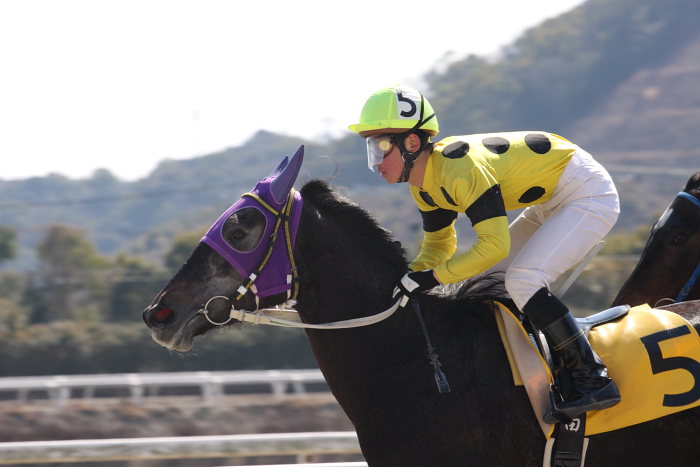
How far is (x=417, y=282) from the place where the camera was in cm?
406

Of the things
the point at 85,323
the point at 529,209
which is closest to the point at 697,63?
the point at 85,323

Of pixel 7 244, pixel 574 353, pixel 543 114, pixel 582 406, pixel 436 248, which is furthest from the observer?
pixel 543 114

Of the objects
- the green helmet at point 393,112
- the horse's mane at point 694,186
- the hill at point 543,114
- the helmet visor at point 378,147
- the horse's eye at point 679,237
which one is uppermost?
the green helmet at point 393,112

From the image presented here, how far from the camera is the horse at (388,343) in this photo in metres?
3.89

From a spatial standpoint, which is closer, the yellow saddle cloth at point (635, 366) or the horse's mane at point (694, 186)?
the yellow saddle cloth at point (635, 366)

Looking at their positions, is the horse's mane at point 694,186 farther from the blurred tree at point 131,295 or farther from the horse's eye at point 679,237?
the blurred tree at point 131,295

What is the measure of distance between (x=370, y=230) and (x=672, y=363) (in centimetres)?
148

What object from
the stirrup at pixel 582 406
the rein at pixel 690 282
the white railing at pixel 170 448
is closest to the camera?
the stirrup at pixel 582 406

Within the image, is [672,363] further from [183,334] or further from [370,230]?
[183,334]

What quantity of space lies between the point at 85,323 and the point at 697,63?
91225mm

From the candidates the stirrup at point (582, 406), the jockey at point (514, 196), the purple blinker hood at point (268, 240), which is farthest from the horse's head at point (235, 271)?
the stirrup at point (582, 406)

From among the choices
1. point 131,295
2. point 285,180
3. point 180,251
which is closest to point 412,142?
point 285,180

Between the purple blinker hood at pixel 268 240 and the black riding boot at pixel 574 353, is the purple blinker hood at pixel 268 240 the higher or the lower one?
the higher one

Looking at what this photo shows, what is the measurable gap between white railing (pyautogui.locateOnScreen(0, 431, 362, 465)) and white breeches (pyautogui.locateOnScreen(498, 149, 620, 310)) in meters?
2.10
